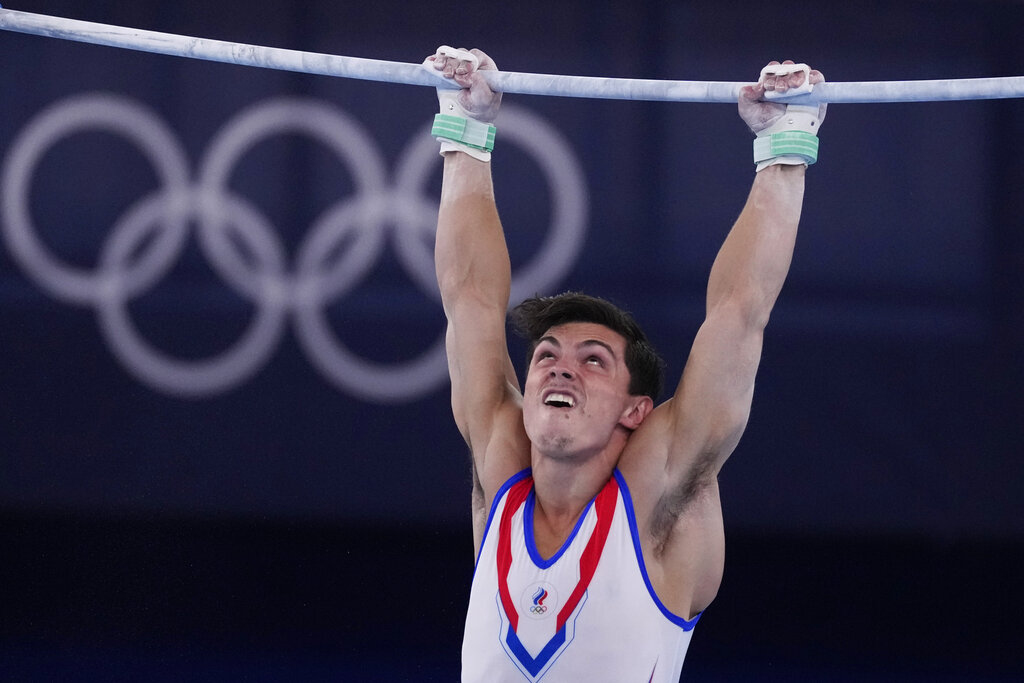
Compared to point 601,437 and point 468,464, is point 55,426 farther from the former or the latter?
point 601,437

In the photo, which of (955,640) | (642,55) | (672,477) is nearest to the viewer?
(672,477)

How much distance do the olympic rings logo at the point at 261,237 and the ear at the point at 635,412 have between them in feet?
7.58

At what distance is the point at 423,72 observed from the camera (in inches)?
105

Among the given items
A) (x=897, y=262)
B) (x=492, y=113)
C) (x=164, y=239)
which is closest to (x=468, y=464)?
(x=164, y=239)

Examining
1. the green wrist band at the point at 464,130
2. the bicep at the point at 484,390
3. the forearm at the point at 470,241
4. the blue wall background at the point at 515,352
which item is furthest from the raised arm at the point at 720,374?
the blue wall background at the point at 515,352

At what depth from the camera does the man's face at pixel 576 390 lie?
2486 millimetres

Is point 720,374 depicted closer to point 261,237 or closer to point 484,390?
point 484,390

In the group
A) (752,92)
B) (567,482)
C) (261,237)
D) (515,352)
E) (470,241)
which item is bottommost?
(567,482)

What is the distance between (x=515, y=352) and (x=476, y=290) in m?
2.27

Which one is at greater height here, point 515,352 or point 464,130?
point 515,352

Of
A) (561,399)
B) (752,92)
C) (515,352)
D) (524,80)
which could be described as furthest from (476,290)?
(515,352)

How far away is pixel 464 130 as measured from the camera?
2785 mm

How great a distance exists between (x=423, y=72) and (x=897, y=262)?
9.88ft

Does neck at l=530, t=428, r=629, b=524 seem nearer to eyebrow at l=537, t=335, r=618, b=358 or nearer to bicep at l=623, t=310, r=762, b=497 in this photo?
bicep at l=623, t=310, r=762, b=497
